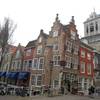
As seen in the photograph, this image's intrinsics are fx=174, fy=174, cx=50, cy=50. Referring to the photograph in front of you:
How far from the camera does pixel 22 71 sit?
39375 millimetres

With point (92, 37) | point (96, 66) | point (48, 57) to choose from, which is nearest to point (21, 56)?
point (48, 57)

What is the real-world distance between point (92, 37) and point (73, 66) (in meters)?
29.9

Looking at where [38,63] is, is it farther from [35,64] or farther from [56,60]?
[56,60]

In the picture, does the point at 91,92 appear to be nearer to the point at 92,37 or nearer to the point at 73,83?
the point at 73,83

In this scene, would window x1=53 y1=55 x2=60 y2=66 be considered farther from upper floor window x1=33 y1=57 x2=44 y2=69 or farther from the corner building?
upper floor window x1=33 y1=57 x2=44 y2=69

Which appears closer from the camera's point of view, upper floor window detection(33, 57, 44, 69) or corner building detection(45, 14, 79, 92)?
corner building detection(45, 14, 79, 92)

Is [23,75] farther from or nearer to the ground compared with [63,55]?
nearer to the ground

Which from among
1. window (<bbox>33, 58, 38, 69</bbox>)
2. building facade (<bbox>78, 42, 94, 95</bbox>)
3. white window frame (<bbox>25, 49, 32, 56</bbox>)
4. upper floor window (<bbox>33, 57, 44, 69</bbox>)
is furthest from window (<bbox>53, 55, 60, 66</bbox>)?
white window frame (<bbox>25, 49, 32, 56</bbox>)

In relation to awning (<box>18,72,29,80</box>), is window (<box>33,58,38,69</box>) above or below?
above

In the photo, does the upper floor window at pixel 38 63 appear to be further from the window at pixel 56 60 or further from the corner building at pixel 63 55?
the window at pixel 56 60

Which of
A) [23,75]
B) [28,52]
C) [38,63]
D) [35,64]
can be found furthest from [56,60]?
[28,52]

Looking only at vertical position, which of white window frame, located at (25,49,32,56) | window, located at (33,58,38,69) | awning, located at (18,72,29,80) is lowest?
awning, located at (18,72,29,80)

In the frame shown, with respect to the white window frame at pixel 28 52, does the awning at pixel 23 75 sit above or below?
below

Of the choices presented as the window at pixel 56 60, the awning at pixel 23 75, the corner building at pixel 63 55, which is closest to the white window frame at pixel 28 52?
the awning at pixel 23 75
